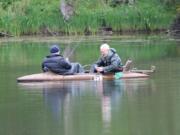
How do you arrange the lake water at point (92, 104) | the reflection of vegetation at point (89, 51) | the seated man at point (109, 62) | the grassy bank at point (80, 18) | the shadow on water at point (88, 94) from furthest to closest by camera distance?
the grassy bank at point (80, 18)
the reflection of vegetation at point (89, 51)
the seated man at point (109, 62)
the shadow on water at point (88, 94)
the lake water at point (92, 104)

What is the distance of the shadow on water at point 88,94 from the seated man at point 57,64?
61 centimetres

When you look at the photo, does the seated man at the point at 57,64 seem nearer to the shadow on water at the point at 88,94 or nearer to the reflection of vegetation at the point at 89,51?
the shadow on water at the point at 88,94

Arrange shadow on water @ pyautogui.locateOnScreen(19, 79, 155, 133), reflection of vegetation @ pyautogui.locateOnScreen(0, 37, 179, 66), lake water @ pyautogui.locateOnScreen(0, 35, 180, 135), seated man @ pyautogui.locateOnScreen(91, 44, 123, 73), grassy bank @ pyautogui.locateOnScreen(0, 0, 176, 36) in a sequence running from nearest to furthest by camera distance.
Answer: lake water @ pyautogui.locateOnScreen(0, 35, 180, 135), shadow on water @ pyautogui.locateOnScreen(19, 79, 155, 133), seated man @ pyautogui.locateOnScreen(91, 44, 123, 73), reflection of vegetation @ pyautogui.locateOnScreen(0, 37, 179, 66), grassy bank @ pyautogui.locateOnScreen(0, 0, 176, 36)

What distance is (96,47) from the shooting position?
40.4 metres

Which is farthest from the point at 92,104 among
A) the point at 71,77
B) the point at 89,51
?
the point at 89,51

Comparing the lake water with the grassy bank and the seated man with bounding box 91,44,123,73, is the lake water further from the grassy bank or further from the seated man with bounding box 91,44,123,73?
the grassy bank

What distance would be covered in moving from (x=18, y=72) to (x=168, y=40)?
19.2m

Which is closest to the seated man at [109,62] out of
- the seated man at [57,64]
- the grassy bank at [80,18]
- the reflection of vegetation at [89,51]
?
the seated man at [57,64]

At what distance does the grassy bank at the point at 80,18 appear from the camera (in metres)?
51.9

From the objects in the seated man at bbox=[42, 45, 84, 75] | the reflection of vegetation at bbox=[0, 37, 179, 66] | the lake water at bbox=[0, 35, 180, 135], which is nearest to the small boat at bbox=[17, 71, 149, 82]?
the seated man at bbox=[42, 45, 84, 75]

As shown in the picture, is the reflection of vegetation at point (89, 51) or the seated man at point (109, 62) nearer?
the seated man at point (109, 62)

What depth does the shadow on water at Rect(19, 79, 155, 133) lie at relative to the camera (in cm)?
1614

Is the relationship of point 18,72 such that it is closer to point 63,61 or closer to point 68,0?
point 63,61

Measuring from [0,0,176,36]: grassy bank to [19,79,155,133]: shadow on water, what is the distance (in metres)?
28.8
